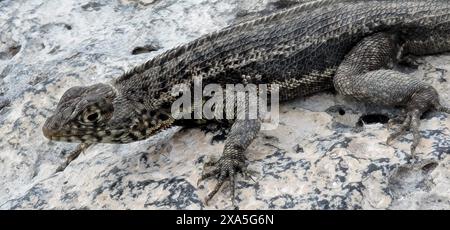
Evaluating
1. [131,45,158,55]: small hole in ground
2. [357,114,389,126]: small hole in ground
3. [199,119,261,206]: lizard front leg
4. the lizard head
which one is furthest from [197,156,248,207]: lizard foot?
[131,45,158,55]: small hole in ground

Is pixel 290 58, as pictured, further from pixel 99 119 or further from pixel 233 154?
pixel 99 119

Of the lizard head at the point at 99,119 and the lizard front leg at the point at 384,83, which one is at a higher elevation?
the lizard front leg at the point at 384,83

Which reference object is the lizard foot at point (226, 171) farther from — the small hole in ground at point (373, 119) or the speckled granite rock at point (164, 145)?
the small hole in ground at point (373, 119)

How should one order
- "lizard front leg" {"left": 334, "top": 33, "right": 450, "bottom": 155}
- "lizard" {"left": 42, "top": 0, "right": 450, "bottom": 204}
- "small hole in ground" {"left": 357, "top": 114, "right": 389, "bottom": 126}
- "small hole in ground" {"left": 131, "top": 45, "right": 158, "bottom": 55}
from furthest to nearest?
"small hole in ground" {"left": 131, "top": 45, "right": 158, "bottom": 55}, "lizard" {"left": 42, "top": 0, "right": 450, "bottom": 204}, "small hole in ground" {"left": 357, "top": 114, "right": 389, "bottom": 126}, "lizard front leg" {"left": 334, "top": 33, "right": 450, "bottom": 155}

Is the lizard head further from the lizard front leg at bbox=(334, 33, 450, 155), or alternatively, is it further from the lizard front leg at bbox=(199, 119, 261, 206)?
the lizard front leg at bbox=(334, 33, 450, 155)

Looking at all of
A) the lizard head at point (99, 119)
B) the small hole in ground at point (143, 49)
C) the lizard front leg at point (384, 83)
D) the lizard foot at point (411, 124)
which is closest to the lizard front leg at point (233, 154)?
the lizard head at point (99, 119)

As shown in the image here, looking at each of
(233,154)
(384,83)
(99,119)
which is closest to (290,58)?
(384,83)

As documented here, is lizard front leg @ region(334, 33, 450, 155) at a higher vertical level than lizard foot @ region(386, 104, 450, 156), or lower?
higher
